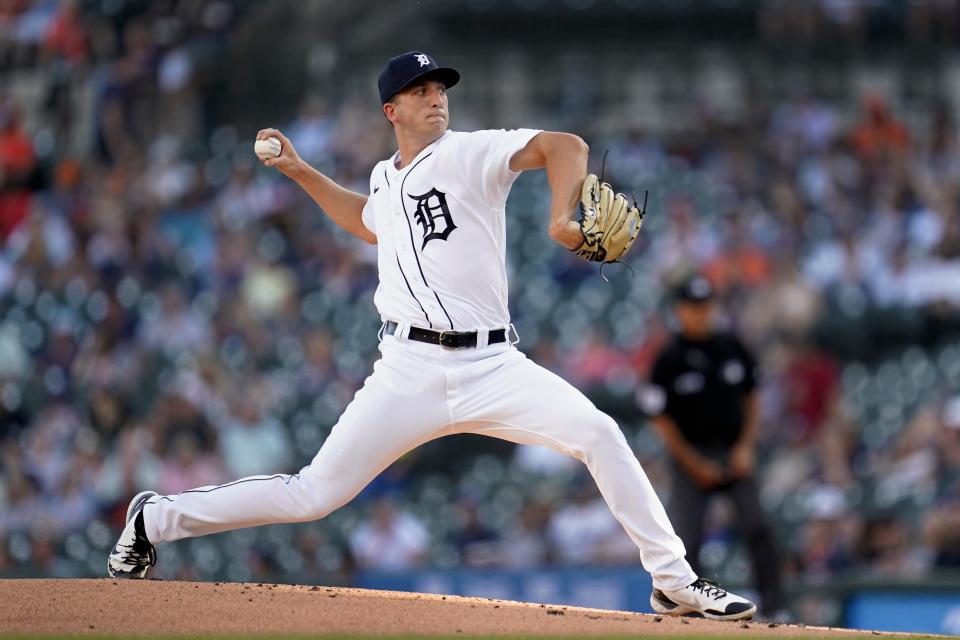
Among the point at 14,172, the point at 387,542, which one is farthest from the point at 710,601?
the point at 14,172

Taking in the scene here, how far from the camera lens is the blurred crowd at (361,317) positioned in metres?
9.25

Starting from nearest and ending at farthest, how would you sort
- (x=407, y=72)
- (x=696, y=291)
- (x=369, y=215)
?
(x=407, y=72)
(x=369, y=215)
(x=696, y=291)

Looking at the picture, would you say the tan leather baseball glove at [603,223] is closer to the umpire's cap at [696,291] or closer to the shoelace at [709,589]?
the shoelace at [709,589]

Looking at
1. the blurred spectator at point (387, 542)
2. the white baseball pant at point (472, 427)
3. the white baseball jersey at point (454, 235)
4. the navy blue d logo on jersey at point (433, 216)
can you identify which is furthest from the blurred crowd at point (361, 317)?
the navy blue d logo on jersey at point (433, 216)

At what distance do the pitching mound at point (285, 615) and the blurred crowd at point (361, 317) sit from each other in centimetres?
370

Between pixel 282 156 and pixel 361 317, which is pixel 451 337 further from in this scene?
pixel 361 317

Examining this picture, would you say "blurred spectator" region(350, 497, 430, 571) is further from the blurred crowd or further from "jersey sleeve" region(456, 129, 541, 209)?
"jersey sleeve" region(456, 129, 541, 209)

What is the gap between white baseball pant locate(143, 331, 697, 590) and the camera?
4559 mm

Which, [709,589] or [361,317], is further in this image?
[361,317]

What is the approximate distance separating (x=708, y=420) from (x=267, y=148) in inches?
120

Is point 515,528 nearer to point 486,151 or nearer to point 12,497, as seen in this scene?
point 12,497

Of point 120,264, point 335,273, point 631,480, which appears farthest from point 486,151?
point 120,264

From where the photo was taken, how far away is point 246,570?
9.14 m

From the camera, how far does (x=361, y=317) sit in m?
10.6
